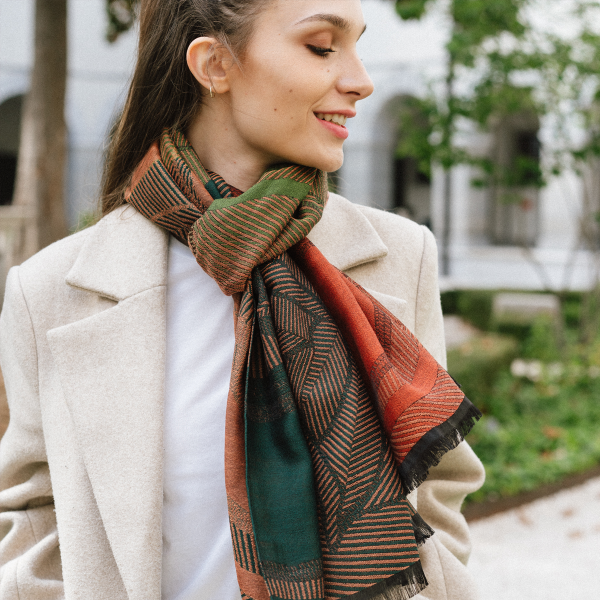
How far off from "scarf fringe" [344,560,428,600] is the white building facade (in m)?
8.88

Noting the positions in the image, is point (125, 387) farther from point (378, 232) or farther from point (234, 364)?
point (378, 232)

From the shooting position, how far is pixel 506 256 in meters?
18.7

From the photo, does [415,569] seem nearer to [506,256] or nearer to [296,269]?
[296,269]

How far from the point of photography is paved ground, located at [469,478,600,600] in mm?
4137

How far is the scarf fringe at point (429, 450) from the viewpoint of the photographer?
1.36m

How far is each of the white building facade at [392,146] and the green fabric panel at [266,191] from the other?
8743mm

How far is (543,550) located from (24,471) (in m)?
4.03

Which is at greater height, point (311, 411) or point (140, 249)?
point (140, 249)

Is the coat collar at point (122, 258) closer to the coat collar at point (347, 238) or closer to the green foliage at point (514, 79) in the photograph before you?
the coat collar at point (347, 238)

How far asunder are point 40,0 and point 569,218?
693 inches

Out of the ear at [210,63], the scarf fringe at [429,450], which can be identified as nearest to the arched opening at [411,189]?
the ear at [210,63]

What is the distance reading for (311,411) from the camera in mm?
1384

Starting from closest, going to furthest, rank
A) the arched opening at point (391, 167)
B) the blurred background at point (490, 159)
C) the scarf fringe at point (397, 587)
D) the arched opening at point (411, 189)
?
1. the scarf fringe at point (397, 587)
2. the blurred background at point (490, 159)
3. the arched opening at point (391, 167)
4. the arched opening at point (411, 189)

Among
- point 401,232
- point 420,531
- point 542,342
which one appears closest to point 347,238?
point 401,232
